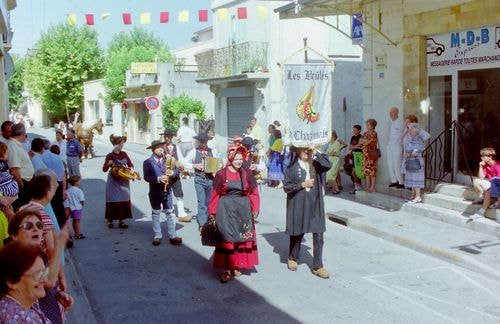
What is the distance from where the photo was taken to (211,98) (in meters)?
34.2

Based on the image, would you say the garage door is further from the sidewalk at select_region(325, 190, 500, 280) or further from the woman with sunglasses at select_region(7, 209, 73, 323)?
the woman with sunglasses at select_region(7, 209, 73, 323)

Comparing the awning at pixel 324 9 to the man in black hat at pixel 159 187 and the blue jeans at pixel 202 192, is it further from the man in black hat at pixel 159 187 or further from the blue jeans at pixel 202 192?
the man in black hat at pixel 159 187

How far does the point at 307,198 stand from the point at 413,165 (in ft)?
14.7

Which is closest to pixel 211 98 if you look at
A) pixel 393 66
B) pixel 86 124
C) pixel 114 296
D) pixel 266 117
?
pixel 86 124

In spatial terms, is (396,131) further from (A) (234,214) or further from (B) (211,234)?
(B) (211,234)

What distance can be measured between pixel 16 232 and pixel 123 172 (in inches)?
270

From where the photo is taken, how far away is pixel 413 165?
11844 mm

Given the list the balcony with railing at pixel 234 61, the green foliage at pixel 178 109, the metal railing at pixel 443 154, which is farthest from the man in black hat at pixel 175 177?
the green foliage at pixel 178 109

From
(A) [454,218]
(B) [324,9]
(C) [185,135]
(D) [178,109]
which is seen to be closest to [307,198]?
(A) [454,218]

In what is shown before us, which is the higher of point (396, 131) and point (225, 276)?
point (396, 131)

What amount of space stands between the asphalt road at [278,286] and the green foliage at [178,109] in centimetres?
2176

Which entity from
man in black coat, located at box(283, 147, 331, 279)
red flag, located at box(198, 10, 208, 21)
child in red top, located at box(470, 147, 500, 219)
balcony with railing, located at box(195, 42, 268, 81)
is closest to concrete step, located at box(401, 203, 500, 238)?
child in red top, located at box(470, 147, 500, 219)

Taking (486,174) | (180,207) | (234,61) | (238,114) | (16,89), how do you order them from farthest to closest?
(16,89) < (238,114) < (234,61) < (180,207) < (486,174)

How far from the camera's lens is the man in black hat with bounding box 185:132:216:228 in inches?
420
